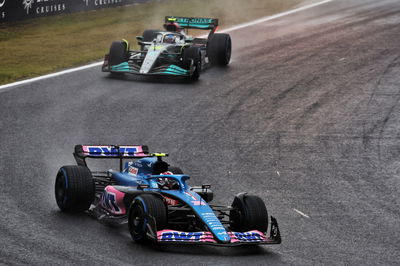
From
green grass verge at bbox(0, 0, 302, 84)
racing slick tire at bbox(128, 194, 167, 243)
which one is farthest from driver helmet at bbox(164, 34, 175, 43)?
racing slick tire at bbox(128, 194, 167, 243)

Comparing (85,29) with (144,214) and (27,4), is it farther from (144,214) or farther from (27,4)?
(144,214)

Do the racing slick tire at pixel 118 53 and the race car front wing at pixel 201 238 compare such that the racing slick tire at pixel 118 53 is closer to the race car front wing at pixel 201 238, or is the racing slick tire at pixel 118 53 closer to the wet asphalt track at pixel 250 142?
the wet asphalt track at pixel 250 142

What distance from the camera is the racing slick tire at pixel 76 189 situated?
1305 centimetres

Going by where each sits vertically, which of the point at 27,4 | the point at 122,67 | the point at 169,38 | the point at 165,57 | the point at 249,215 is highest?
the point at 27,4

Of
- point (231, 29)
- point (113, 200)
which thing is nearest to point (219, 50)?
point (231, 29)

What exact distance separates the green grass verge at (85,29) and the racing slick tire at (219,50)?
389 centimetres

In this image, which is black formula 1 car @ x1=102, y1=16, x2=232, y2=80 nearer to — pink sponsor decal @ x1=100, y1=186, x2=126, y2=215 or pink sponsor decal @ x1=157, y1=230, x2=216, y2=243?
pink sponsor decal @ x1=100, y1=186, x2=126, y2=215

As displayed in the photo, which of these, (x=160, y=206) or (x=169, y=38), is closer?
(x=160, y=206)

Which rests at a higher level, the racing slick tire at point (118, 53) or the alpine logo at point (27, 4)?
the alpine logo at point (27, 4)

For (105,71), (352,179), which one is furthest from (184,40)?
(352,179)

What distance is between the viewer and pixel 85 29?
1329 inches

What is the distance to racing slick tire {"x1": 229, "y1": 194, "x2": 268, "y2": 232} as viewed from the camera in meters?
12.4

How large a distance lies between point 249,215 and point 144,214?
1610 mm

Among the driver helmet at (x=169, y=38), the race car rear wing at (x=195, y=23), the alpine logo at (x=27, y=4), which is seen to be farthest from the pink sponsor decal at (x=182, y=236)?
the alpine logo at (x=27, y=4)
